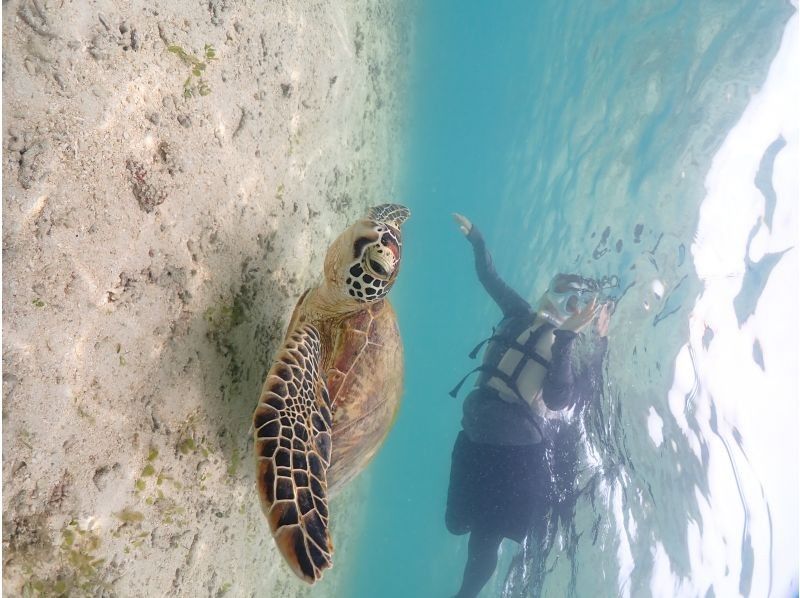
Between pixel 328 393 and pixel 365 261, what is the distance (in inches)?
30.4

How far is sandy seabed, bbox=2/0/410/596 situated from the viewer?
1642 millimetres

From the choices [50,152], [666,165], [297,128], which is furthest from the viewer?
[666,165]

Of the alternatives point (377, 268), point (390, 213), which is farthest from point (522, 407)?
point (377, 268)

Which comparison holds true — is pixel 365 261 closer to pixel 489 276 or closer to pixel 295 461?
pixel 295 461

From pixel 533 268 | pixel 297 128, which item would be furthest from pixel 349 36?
pixel 533 268

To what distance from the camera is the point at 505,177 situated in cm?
1307

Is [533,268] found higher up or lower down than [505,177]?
lower down

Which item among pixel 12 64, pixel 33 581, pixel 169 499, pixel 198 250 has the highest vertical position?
pixel 12 64

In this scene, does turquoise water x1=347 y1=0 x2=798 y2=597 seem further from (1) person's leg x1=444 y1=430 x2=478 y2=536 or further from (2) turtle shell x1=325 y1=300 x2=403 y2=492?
(2) turtle shell x1=325 y1=300 x2=403 y2=492

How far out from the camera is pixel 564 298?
5.70 meters

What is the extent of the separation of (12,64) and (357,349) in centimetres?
201

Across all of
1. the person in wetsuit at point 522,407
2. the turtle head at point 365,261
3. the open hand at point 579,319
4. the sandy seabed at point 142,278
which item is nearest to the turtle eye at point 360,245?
the turtle head at point 365,261

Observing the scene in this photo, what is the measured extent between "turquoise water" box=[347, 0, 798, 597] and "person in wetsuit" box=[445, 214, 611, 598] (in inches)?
31.2

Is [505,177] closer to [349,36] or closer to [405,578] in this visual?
[349,36]
